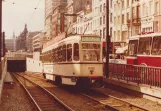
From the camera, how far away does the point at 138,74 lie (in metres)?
17.9

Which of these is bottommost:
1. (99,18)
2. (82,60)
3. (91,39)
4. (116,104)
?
(116,104)

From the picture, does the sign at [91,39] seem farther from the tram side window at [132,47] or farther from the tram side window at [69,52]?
the tram side window at [132,47]

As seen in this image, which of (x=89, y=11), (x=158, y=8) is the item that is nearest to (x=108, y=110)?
(x=158, y=8)

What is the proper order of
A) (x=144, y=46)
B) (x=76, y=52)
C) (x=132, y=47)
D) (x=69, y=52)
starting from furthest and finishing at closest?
1. (x=132, y=47)
2. (x=144, y=46)
3. (x=69, y=52)
4. (x=76, y=52)

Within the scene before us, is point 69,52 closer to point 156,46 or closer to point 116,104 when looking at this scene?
point 156,46

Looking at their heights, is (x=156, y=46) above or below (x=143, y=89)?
above

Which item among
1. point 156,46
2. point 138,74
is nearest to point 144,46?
point 156,46

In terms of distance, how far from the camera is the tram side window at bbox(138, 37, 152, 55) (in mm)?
19216

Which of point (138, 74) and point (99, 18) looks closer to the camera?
point (138, 74)

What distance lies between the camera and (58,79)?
22.6 meters

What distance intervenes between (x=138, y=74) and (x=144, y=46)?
2.48 m

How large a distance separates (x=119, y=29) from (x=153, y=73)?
43597 mm

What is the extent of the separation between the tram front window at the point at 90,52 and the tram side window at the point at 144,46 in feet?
9.07

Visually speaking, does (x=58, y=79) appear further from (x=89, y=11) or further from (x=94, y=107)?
(x=89, y=11)
